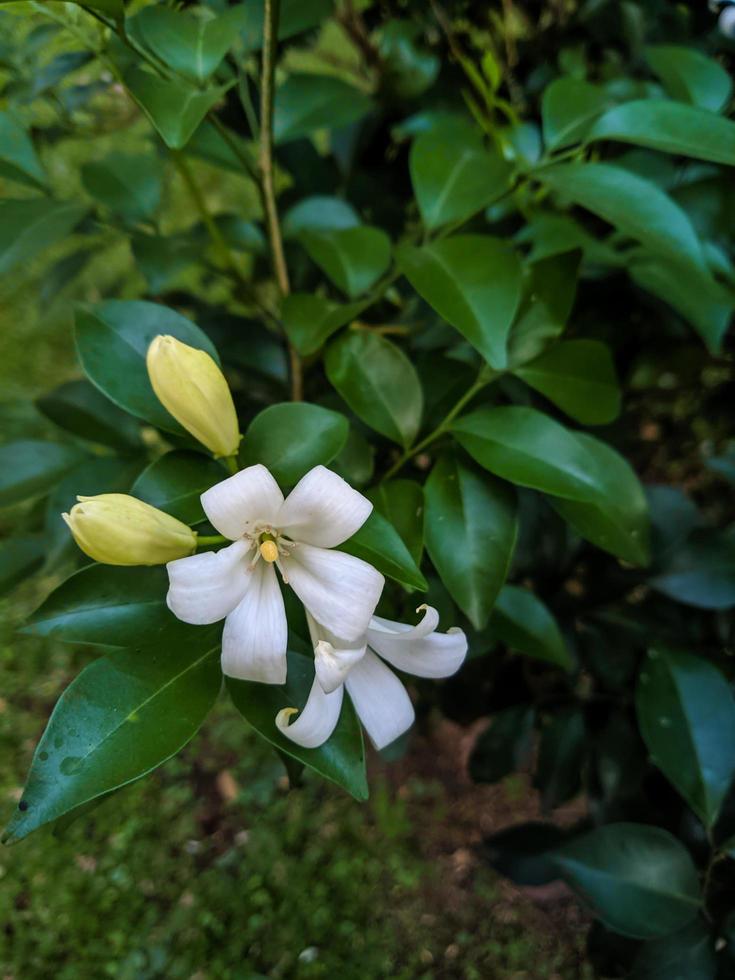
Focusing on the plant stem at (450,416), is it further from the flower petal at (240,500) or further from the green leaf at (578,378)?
the flower petal at (240,500)

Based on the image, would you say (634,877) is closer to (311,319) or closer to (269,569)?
(269,569)

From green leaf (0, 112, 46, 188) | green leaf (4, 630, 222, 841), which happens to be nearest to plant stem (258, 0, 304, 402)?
green leaf (0, 112, 46, 188)

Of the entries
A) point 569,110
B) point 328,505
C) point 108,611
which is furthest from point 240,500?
point 569,110

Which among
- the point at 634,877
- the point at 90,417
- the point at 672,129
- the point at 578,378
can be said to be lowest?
the point at 634,877

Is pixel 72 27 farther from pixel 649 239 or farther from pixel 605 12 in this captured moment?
pixel 605 12

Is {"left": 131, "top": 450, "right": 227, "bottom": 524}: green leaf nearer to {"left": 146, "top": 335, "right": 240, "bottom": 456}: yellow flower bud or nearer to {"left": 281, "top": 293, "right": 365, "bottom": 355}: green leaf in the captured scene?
{"left": 146, "top": 335, "right": 240, "bottom": 456}: yellow flower bud

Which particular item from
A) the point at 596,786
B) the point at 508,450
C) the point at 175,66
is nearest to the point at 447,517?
the point at 508,450
